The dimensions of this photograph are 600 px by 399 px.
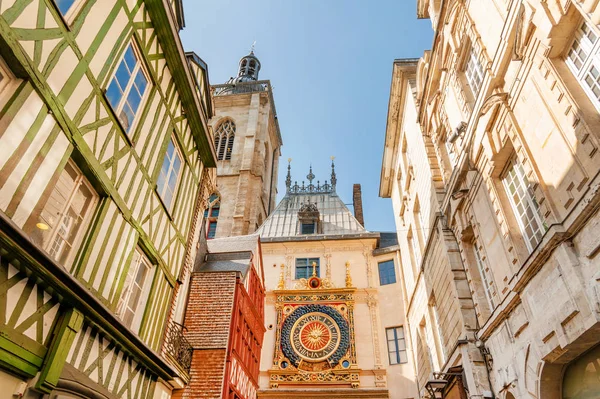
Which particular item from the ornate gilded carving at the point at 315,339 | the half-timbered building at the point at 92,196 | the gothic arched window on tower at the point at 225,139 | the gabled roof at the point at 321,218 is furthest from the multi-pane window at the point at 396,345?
the gothic arched window on tower at the point at 225,139

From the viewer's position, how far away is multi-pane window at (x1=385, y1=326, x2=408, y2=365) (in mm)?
16750

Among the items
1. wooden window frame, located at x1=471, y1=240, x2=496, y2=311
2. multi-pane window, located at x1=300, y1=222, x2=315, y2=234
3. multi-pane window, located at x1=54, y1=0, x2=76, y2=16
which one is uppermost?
multi-pane window, located at x1=300, y1=222, x2=315, y2=234

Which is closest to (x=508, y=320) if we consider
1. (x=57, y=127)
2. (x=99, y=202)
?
(x=99, y=202)

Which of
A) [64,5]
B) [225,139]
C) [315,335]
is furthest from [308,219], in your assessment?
[64,5]

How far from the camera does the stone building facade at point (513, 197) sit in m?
5.32

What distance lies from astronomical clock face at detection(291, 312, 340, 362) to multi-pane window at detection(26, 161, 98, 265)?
44.6ft

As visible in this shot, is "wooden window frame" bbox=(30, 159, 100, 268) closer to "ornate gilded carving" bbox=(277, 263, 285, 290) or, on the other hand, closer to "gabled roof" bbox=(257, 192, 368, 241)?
"ornate gilded carving" bbox=(277, 263, 285, 290)

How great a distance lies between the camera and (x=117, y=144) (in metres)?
6.36

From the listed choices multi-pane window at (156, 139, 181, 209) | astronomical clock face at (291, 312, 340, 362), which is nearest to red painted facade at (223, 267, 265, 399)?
multi-pane window at (156, 139, 181, 209)

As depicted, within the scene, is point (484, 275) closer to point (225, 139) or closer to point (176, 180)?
point (176, 180)

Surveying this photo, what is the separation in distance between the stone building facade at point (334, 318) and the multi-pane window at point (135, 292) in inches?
435

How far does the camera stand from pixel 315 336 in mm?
17844

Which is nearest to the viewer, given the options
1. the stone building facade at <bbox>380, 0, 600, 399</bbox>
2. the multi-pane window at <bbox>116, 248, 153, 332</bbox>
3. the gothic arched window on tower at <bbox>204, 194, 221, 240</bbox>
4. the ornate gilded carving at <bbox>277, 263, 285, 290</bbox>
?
the stone building facade at <bbox>380, 0, 600, 399</bbox>

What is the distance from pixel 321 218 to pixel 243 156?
42.2ft
